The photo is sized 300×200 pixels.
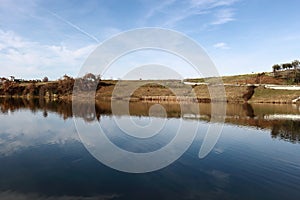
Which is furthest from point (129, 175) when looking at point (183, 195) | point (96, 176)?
point (183, 195)

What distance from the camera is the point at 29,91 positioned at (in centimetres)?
13762

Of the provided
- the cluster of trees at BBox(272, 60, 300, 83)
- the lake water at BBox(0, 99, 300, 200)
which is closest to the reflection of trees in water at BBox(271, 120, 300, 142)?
the lake water at BBox(0, 99, 300, 200)

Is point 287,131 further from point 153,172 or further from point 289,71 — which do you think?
point 289,71

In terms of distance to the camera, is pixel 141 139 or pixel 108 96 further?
pixel 108 96

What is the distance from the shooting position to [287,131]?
32.6 meters

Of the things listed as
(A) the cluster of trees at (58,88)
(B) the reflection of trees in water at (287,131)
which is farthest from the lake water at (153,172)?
(A) the cluster of trees at (58,88)

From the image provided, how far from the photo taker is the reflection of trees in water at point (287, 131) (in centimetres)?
2884

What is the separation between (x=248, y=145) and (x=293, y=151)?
394 cm

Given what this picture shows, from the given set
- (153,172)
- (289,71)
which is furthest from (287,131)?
(289,71)

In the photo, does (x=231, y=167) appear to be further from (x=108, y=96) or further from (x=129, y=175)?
(x=108, y=96)

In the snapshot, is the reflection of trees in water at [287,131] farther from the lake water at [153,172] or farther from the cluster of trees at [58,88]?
the cluster of trees at [58,88]

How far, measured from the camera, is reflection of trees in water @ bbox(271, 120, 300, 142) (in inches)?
1136

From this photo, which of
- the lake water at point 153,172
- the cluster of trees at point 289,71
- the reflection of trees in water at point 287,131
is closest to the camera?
the lake water at point 153,172

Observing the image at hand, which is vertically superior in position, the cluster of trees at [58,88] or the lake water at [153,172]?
the cluster of trees at [58,88]
